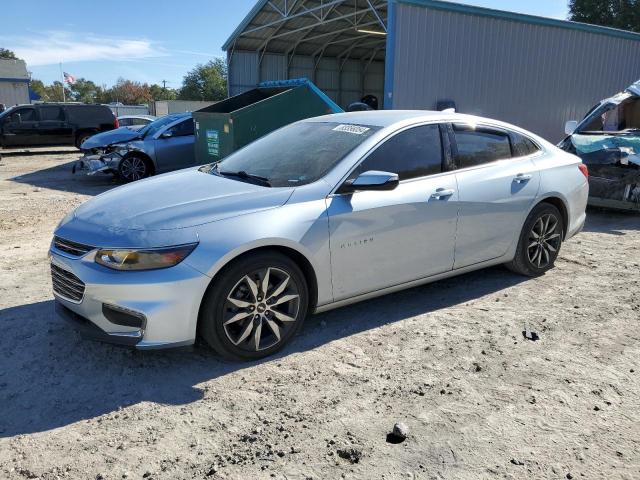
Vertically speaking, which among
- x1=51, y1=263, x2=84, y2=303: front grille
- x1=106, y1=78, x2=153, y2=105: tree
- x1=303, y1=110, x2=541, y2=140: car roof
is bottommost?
x1=51, y1=263, x2=84, y2=303: front grille

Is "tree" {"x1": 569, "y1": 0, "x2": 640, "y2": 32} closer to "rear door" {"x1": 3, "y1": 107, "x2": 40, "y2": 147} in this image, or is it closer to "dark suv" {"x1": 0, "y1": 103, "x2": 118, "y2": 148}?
"dark suv" {"x1": 0, "y1": 103, "x2": 118, "y2": 148}

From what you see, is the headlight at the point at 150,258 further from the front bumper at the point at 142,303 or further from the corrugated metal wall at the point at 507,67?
the corrugated metal wall at the point at 507,67

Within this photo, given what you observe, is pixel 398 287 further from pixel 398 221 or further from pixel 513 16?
pixel 513 16

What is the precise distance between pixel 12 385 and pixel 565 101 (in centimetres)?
1580

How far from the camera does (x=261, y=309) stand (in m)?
3.50

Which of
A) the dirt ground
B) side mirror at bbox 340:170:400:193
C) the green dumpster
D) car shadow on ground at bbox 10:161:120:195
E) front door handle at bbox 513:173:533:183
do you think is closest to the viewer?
the dirt ground

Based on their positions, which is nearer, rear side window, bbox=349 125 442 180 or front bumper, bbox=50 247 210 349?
front bumper, bbox=50 247 210 349

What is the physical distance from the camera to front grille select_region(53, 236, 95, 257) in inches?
132

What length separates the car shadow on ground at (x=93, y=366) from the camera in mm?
3049

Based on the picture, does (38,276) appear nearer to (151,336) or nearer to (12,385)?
(12,385)

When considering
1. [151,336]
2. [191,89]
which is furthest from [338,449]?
[191,89]

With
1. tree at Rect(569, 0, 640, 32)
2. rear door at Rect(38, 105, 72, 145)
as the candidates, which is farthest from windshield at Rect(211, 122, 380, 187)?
tree at Rect(569, 0, 640, 32)

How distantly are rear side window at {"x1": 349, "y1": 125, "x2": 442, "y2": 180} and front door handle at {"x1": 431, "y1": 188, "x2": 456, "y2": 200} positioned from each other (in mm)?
163

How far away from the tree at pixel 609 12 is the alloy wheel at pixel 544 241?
120ft
